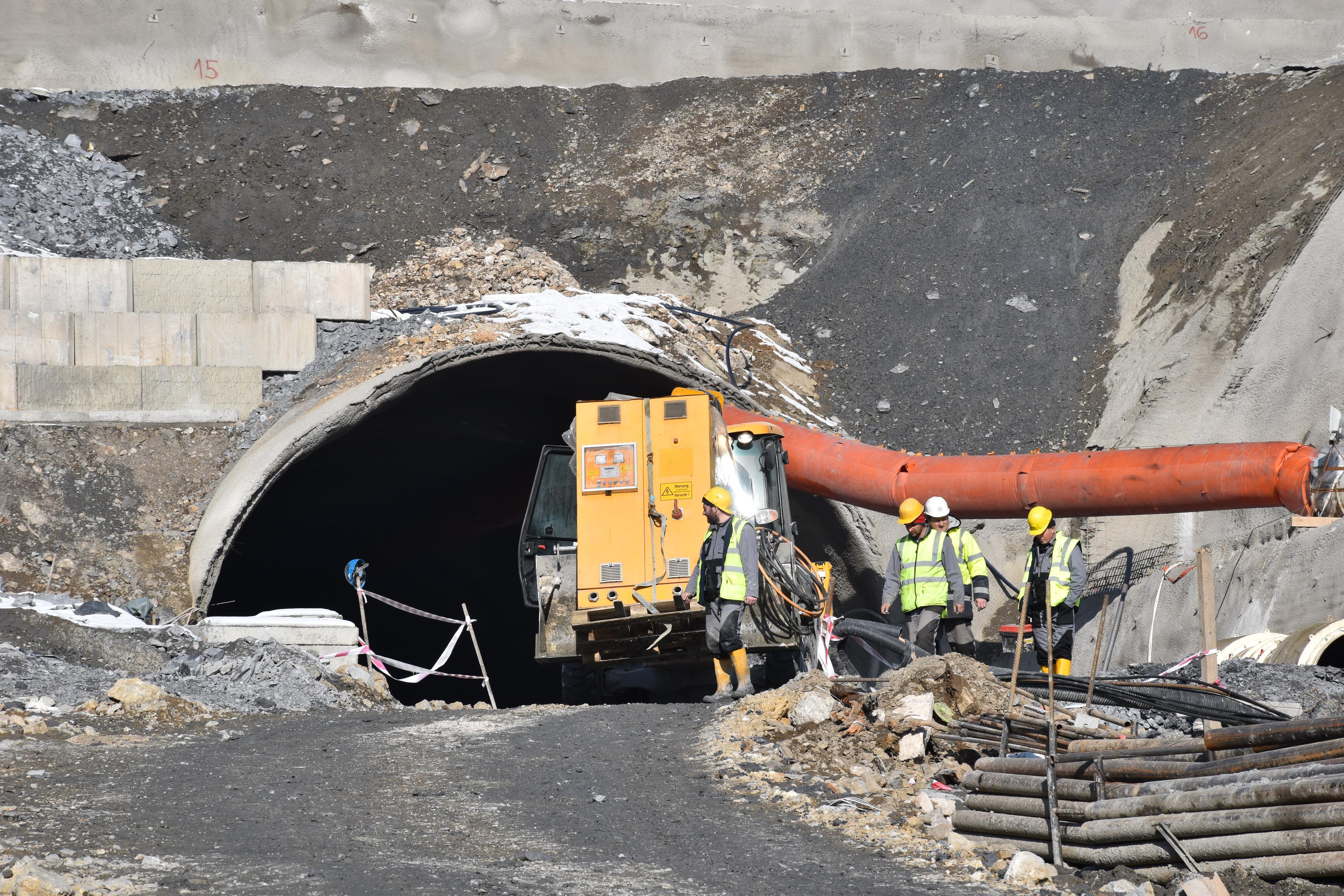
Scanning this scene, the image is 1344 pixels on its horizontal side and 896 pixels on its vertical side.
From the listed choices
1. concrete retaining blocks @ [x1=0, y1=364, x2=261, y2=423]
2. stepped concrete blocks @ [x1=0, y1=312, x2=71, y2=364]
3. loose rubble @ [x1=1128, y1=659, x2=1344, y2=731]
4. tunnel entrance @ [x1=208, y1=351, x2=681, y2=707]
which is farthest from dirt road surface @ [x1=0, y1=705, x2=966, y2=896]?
tunnel entrance @ [x1=208, y1=351, x2=681, y2=707]

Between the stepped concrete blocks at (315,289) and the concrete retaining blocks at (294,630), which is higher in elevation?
the stepped concrete blocks at (315,289)

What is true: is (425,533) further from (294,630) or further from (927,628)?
(927,628)

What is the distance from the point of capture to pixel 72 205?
16797mm

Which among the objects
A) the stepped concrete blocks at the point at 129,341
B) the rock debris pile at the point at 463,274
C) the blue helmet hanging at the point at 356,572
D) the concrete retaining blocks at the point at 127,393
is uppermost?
the rock debris pile at the point at 463,274

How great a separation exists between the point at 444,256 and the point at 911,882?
494 inches

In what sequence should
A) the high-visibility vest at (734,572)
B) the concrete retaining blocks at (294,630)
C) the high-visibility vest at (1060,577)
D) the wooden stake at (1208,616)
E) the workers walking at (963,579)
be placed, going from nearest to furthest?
the wooden stake at (1208,616), the high-visibility vest at (734,572), the high-visibility vest at (1060,577), the workers walking at (963,579), the concrete retaining blocks at (294,630)

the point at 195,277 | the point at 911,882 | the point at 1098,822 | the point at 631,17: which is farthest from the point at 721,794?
the point at 631,17

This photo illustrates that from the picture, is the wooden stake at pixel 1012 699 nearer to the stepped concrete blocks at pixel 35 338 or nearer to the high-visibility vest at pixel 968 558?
the high-visibility vest at pixel 968 558

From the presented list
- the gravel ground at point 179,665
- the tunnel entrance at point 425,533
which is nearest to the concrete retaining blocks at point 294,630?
the gravel ground at point 179,665

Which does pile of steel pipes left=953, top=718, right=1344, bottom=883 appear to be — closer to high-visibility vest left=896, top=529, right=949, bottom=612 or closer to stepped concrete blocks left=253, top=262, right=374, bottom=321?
high-visibility vest left=896, top=529, right=949, bottom=612

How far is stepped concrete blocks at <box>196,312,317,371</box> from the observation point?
43.3 ft

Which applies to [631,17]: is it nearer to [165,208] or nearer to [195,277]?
[165,208]

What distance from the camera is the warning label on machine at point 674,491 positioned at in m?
10.8

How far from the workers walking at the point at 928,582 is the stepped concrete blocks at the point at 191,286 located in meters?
7.46
